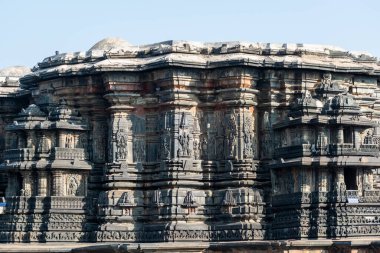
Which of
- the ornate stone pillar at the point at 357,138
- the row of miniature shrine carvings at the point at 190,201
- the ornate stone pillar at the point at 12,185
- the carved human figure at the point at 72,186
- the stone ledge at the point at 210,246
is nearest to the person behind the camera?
the stone ledge at the point at 210,246

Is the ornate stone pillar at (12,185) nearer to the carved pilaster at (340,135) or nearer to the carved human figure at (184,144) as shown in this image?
the carved human figure at (184,144)

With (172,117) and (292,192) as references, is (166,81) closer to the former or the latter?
(172,117)

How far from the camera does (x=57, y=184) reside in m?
33.3


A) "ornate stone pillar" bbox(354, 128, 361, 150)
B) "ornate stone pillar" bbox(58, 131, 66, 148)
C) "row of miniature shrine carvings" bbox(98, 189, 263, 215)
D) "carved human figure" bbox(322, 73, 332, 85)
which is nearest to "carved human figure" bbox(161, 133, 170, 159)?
"row of miniature shrine carvings" bbox(98, 189, 263, 215)

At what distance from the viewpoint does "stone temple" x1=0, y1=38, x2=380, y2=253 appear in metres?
31.2

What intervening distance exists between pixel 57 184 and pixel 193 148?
401 cm

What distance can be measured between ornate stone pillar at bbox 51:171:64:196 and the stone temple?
40 mm

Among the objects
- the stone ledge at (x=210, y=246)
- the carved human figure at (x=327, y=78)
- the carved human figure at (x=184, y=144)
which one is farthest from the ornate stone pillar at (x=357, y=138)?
the carved human figure at (x=184, y=144)

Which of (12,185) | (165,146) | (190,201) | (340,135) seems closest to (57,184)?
(12,185)

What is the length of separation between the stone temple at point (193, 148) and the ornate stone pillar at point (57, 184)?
40 mm

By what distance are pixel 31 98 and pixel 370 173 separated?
1122cm

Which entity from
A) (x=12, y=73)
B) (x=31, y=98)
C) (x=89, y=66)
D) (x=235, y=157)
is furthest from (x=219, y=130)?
(x=12, y=73)

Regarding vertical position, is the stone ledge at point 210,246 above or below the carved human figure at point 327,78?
below

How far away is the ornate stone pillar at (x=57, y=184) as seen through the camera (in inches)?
1309
